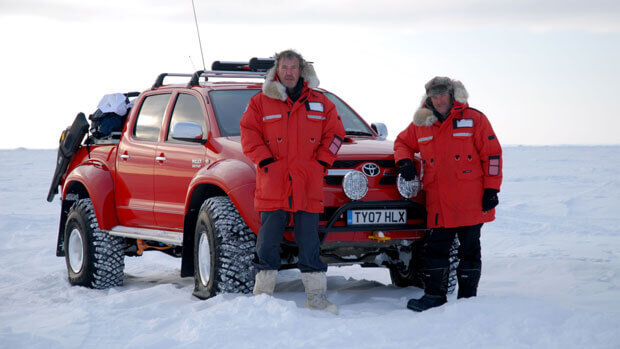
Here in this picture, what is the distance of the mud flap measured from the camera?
8.13m

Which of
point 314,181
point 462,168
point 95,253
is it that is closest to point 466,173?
point 462,168

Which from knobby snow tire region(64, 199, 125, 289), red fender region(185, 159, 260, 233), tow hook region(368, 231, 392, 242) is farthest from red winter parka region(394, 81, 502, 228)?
knobby snow tire region(64, 199, 125, 289)

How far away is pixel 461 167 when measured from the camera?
18.1 feet

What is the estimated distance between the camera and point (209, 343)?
4352mm

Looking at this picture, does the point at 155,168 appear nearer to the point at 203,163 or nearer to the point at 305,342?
the point at 203,163

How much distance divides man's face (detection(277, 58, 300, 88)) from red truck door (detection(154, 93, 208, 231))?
1.11 meters

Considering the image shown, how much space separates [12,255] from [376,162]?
6850 mm

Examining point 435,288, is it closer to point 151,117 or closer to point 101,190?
point 151,117

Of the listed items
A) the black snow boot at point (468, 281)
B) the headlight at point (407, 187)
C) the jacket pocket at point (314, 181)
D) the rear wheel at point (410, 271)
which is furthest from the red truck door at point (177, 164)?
the black snow boot at point (468, 281)

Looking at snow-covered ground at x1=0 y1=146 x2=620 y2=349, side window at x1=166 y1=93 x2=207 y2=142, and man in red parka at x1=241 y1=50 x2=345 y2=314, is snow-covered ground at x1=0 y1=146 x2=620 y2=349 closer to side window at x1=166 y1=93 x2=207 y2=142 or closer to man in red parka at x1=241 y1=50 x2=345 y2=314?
man in red parka at x1=241 y1=50 x2=345 y2=314

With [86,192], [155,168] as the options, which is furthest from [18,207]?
[155,168]

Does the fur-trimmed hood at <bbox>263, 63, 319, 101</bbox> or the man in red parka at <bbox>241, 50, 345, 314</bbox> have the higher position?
the fur-trimmed hood at <bbox>263, 63, 319, 101</bbox>

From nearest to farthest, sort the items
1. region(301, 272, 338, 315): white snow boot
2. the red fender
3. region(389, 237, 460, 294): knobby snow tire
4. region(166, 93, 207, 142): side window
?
region(301, 272, 338, 315): white snow boot → the red fender → region(389, 237, 460, 294): knobby snow tire → region(166, 93, 207, 142): side window

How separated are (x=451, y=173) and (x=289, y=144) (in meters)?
1.21
